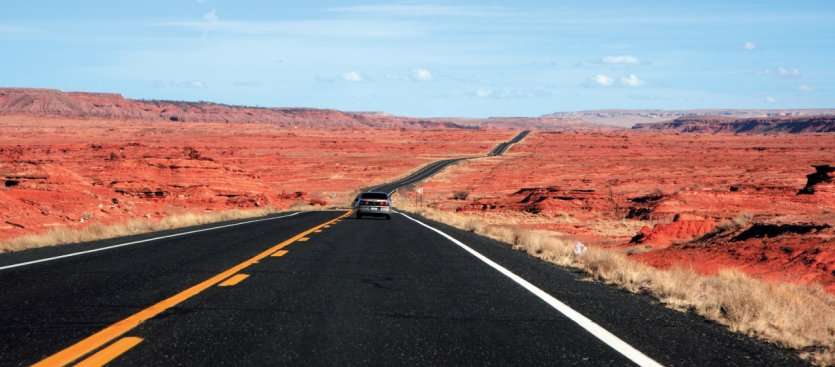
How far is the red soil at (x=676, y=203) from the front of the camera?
1825cm

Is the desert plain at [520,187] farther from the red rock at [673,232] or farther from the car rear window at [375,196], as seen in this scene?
the car rear window at [375,196]

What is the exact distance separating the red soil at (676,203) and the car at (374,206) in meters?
8.74

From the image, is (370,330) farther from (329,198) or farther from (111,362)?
(329,198)

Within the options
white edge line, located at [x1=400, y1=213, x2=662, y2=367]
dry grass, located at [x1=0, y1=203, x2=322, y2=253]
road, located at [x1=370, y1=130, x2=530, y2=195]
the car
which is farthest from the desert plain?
the car

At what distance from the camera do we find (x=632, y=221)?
129ft

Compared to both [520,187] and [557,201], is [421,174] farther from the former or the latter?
[557,201]

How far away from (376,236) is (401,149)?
413ft

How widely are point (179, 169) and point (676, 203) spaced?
36.1 meters

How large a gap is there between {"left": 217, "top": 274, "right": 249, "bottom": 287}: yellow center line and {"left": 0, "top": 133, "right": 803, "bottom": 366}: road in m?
0.02

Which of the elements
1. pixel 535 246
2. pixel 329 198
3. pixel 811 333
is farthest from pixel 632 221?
pixel 329 198

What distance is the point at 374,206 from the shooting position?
30.0 metres

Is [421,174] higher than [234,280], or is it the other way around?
[234,280]

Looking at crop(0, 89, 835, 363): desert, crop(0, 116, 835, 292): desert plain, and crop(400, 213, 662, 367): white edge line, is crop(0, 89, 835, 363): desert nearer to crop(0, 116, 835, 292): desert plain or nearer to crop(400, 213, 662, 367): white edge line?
crop(0, 116, 835, 292): desert plain

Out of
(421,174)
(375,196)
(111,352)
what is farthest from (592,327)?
(421,174)
